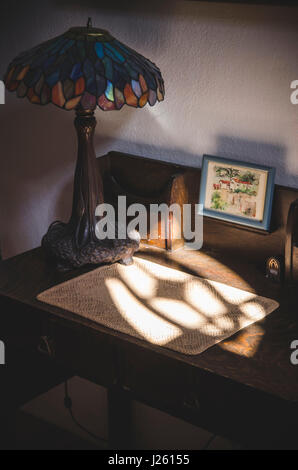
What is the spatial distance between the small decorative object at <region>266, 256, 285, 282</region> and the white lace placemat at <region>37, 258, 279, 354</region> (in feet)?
0.40

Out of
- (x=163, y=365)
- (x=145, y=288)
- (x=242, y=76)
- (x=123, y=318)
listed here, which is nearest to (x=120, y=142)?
(x=242, y=76)

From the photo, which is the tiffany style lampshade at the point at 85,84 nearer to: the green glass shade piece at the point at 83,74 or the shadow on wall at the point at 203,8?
the green glass shade piece at the point at 83,74

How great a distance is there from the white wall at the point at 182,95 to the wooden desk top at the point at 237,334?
0.33 meters

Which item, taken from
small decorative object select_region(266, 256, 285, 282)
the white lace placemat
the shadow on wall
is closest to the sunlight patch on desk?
the white lace placemat

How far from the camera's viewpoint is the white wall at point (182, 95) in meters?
1.68

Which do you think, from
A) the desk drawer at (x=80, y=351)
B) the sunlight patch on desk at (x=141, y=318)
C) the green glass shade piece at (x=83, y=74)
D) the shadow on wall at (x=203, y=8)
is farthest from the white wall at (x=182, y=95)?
the desk drawer at (x=80, y=351)

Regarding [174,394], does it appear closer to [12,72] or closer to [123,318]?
[123,318]

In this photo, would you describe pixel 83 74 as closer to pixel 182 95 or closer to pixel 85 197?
pixel 85 197

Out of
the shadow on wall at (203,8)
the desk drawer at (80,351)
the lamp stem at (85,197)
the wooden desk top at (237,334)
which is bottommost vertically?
the desk drawer at (80,351)

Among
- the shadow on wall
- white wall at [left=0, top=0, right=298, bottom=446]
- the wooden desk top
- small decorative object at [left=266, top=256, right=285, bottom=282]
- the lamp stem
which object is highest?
the shadow on wall

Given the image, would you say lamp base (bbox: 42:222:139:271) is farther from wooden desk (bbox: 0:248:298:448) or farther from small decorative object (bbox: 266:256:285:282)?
small decorative object (bbox: 266:256:285:282)

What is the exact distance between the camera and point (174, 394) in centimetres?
136

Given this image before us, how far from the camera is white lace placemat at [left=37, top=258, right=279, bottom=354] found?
4.50 feet
